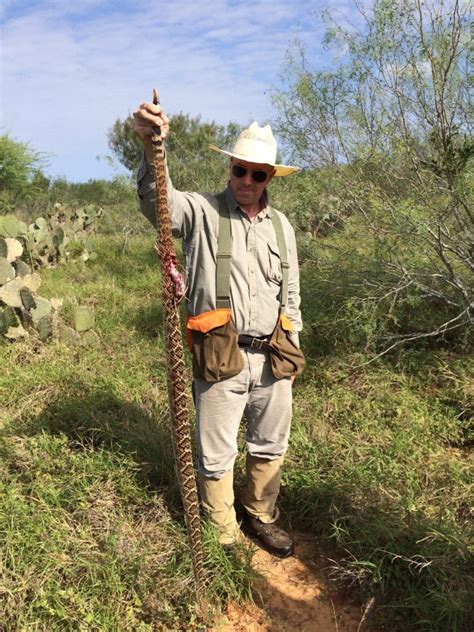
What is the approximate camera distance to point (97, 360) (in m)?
4.92

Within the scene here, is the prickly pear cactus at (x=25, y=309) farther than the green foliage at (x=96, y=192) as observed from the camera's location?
No

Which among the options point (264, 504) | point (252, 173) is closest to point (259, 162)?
point (252, 173)

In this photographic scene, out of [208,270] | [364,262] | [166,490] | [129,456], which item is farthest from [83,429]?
[364,262]

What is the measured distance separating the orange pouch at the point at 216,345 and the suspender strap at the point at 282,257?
320mm

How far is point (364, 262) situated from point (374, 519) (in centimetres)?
286

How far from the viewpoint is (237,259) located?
2.47 metres

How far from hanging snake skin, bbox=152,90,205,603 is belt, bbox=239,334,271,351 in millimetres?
609

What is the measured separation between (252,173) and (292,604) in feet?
7.11

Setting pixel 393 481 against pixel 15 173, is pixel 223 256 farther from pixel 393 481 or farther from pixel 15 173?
pixel 15 173

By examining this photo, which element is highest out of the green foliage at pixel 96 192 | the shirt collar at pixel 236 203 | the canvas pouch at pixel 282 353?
the shirt collar at pixel 236 203

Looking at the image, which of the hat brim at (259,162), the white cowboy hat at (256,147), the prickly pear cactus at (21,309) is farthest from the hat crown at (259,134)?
the prickly pear cactus at (21,309)

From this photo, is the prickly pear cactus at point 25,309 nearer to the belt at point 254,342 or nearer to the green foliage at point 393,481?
the green foliage at point 393,481

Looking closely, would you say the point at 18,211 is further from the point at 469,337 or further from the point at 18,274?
the point at 469,337

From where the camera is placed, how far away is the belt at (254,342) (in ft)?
8.47
